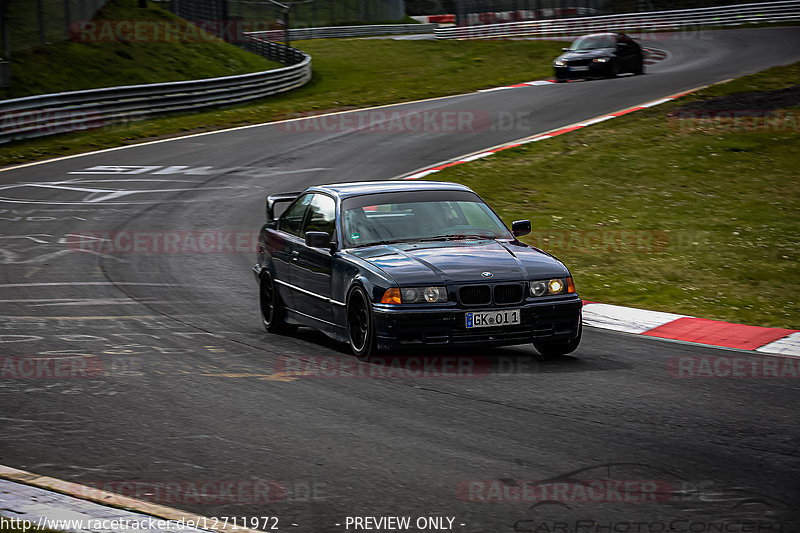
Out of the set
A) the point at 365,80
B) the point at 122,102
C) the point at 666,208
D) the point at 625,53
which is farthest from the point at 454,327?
the point at 365,80

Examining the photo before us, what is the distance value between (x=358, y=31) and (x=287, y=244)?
6246 centimetres

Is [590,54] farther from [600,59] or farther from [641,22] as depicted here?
[641,22]

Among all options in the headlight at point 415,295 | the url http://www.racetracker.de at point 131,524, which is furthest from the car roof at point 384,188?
the url http://www.racetracker.de at point 131,524

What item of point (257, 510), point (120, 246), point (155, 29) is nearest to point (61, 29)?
point (155, 29)

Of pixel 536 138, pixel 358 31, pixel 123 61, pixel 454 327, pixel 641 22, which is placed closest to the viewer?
pixel 454 327

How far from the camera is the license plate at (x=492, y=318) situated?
830cm

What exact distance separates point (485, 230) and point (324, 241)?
4.86 ft

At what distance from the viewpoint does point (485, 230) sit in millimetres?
9625

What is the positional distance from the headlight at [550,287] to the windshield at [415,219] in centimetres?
108

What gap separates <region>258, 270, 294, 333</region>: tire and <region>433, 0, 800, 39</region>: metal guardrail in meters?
46.8

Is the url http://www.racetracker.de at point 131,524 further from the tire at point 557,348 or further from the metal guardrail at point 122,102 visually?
the metal guardrail at point 122,102

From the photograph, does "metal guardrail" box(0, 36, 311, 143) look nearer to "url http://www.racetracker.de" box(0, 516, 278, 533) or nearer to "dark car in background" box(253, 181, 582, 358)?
"dark car in background" box(253, 181, 582, 358)

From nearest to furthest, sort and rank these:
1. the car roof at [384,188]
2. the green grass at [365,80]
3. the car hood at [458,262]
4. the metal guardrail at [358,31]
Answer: the car hood at [458,262]
the car roof at [384,188]
the green grass at [365,80]
the metal guardrail at [358,31]

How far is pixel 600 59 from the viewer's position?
110 feet
